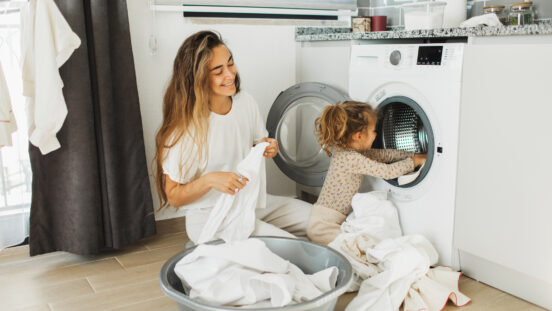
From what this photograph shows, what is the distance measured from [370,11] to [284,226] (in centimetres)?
133

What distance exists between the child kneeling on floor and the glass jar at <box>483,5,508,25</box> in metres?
0.65

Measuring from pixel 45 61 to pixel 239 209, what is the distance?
0.83 meters

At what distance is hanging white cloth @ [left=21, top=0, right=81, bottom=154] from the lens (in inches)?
73.0

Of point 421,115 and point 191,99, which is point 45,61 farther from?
point 421,115

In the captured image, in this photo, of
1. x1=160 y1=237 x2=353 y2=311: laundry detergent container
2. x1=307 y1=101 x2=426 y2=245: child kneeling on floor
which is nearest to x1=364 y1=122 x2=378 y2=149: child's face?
x1=307 y1=101 x2=426 y2=245: child kneeling on floor

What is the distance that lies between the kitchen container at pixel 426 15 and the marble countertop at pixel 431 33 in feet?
0.48

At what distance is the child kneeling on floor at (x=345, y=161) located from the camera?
2.10 m

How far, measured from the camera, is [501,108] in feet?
5.64

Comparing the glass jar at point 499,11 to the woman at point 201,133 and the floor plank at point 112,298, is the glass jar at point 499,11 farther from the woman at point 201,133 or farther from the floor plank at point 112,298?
the floor plank at point 112,298

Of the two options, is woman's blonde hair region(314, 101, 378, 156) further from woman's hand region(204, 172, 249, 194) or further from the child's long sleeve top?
woman's hand region(204, 172, 249, 194)

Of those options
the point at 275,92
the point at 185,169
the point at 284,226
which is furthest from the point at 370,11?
the point at 185,169

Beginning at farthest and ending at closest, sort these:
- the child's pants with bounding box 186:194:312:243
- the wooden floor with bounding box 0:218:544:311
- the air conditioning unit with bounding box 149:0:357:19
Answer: the air conditioning unit with bounding box 149:0:357:19 < the child's pants with bounding box 186:194:312:243 < the wooden floor with bounding box 0:218:544:311

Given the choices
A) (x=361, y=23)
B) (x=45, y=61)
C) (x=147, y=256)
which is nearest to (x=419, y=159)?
(x=361, y=23)

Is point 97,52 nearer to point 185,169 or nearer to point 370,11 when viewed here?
point 185,169
